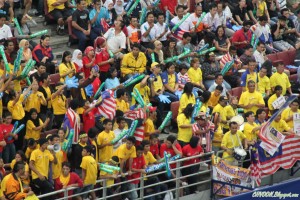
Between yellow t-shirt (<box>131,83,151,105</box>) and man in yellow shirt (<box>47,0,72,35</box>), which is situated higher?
man in yellow shirt (<box>47,0,72,35</box>)

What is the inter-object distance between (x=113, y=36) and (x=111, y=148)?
156 inches

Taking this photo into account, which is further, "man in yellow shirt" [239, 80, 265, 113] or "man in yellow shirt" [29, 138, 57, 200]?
"man in yellow shirt" [239, 80, 265, 113]

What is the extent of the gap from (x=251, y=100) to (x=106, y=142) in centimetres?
431

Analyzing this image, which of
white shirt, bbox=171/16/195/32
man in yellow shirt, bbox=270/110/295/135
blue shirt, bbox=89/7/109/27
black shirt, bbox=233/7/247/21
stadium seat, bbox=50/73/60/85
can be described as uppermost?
blue shirt, bbox=89/7/109/27

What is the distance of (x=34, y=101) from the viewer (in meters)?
23.1

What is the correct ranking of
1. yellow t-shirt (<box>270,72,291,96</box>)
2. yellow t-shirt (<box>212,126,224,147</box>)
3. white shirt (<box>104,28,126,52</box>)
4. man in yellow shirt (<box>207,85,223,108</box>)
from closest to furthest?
yellow t-shirt (<box>212,126,224,147</box>) → man in yellow shirt (<box>207,85,223,108</box>) → white shirt (<box>104,28,126,52</box>) → yellow t-shirt (<box>270,72,291,96</box>)

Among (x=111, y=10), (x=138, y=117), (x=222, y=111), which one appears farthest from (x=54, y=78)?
(x=222, y=111)

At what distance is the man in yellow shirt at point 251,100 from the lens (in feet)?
83.7

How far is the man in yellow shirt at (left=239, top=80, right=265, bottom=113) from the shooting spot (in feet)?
83.7

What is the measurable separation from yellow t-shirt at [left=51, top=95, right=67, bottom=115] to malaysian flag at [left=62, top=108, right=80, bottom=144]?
57cm

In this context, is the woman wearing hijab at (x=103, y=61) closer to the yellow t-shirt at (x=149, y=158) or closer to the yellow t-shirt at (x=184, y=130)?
the yellow t-shirt at (x=184, y=130)

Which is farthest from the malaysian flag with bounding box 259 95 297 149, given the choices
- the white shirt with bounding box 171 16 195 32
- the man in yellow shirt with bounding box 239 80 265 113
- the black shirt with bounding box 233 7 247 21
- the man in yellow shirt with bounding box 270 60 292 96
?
the black shirt with bounding box 233 7 247 21

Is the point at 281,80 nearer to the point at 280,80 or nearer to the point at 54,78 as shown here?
the point at 280,80

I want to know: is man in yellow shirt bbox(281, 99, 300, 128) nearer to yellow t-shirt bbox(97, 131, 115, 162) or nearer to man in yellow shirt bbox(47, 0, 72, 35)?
yellow t-shirt bbox(97, 131, 115, 162)
